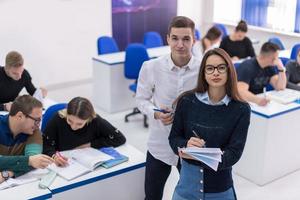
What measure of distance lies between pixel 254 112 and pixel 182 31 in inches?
67.4

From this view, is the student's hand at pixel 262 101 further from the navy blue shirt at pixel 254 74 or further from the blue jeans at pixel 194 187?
the blue jeans at pixel 194 187

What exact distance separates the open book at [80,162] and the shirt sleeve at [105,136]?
0.10 m

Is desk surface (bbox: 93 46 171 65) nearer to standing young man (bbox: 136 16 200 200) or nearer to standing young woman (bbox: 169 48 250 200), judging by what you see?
standing young man (bbox: 136 16 200 200)

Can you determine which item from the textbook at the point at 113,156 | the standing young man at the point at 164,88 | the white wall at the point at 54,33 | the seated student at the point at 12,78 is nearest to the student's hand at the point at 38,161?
the textbook at the point at 113,156

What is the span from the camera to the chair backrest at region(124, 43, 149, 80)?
526 cm

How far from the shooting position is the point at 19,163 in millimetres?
2418

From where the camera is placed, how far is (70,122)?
2.75m

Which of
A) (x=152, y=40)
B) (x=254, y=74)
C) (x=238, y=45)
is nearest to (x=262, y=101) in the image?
(x=254, y=74)

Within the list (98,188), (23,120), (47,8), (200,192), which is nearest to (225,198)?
(200,192)

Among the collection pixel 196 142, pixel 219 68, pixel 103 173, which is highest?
pixel 219 68

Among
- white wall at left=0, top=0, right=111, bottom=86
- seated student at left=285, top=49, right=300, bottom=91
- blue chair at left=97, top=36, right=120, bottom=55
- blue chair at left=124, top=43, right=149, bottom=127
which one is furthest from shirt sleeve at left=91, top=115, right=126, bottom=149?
white wall at left=0, top=0, right=111, bottom=86

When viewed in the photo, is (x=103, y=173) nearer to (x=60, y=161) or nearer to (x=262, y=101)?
(x=60, y=161)

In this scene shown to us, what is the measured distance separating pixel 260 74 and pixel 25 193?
8.99 feet

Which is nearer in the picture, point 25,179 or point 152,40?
point 25,179
